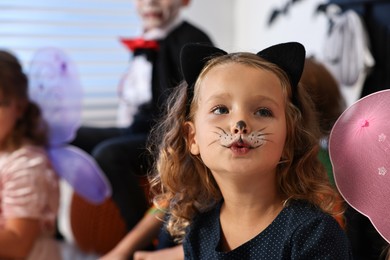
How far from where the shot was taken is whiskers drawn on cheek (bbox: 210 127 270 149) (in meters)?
0.82

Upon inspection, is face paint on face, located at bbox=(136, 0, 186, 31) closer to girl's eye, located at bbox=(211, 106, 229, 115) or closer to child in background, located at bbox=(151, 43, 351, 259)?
child in background, located at bbox=(151, 43, 351, 259)

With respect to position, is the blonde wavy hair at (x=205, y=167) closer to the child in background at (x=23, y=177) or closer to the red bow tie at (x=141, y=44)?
the child in background at (x=23, y=177)

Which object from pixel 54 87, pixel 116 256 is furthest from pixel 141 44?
pixel 116 256

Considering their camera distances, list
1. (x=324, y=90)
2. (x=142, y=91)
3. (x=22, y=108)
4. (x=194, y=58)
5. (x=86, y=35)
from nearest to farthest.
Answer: (x=194, y=58) → (x=324, y=90) → (x=22, y=108) → (x=142, y=91) → (x=86, y=35)

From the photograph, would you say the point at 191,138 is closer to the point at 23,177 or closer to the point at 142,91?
the point at 23,177

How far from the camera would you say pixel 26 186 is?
4.43ft

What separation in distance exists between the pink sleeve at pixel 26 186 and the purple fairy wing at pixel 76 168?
0.09 m

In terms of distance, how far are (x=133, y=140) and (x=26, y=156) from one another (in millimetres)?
444

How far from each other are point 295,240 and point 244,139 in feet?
0.52

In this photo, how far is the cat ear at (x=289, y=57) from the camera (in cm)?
89

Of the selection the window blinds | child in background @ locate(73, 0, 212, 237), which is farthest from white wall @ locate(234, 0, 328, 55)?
the window blinds

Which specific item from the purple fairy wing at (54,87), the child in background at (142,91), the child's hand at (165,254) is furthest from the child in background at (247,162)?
the child in background at (142,91)

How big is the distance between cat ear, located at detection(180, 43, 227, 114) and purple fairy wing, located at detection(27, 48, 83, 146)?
653mm

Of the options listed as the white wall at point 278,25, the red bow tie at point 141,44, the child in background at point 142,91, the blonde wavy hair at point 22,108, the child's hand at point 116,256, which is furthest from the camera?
the white wall at point 278,25
